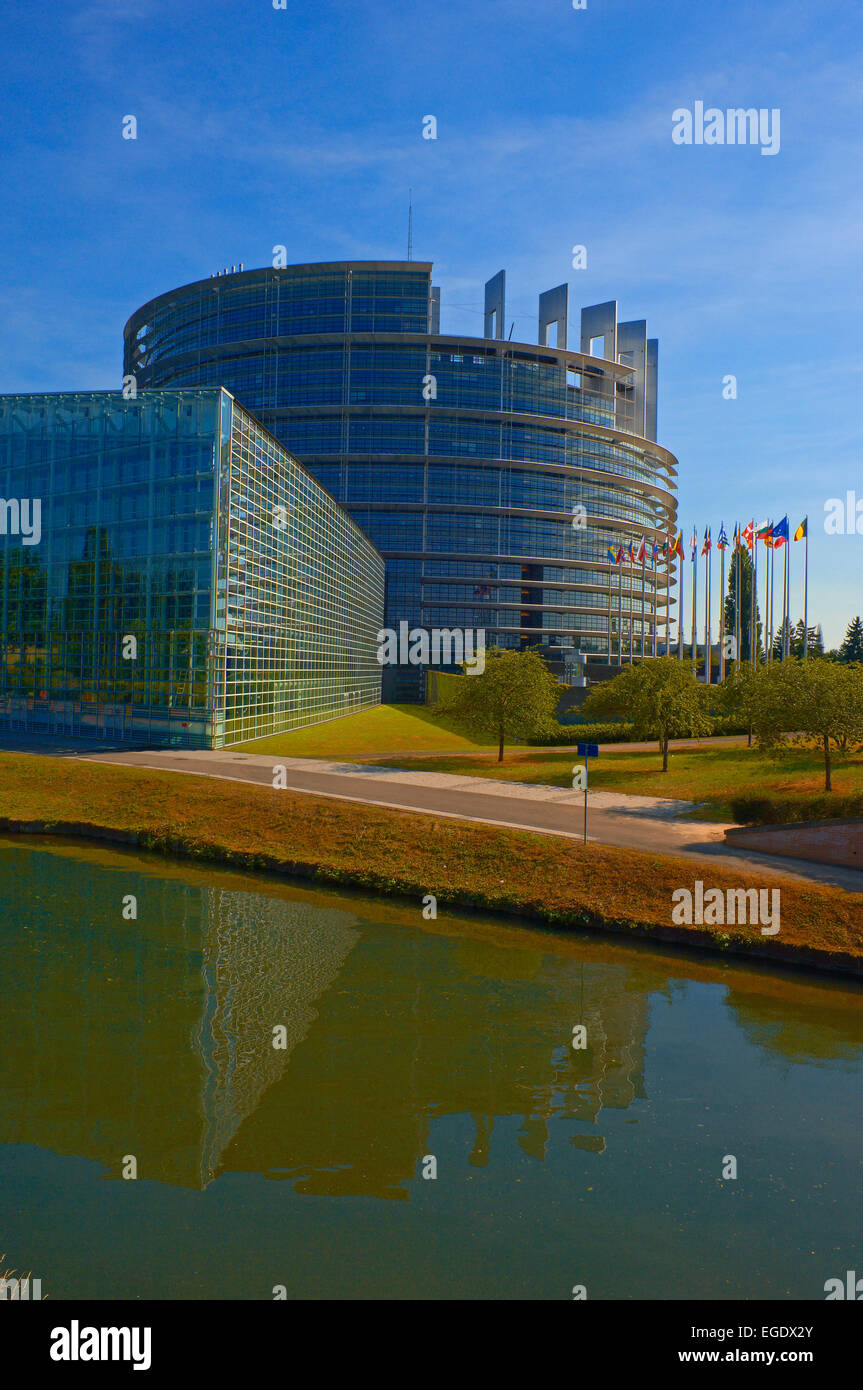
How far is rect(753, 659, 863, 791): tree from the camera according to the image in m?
30.8

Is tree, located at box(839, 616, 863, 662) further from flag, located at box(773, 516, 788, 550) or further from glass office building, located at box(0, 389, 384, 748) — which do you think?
glass office building, located at box(0, 389, 384, 748)

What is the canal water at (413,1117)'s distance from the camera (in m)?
8.98

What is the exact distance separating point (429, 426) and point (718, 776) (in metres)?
82.2

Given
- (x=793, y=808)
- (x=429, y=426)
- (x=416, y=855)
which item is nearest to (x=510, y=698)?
(x=793, y=808)

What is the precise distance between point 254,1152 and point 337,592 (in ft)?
193

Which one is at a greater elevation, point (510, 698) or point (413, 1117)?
point (510, 698)

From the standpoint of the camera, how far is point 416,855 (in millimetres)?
24703

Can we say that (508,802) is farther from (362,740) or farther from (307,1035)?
(362,740)

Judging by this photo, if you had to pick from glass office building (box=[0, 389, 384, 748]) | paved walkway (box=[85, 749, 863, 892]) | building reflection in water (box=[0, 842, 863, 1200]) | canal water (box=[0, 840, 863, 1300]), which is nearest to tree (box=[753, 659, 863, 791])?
paved walkway (box=[85, 749, 863, 892])

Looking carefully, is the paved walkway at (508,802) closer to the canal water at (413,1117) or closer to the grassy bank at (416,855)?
the grassy bank at (416,855)

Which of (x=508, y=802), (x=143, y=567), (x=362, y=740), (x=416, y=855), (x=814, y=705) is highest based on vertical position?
(x=143, y=567)

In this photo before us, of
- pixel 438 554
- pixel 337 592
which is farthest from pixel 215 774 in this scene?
pixel 438 554

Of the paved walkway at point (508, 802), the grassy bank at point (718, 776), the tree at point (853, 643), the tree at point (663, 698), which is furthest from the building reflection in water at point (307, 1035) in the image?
the tree at point (853, 643)

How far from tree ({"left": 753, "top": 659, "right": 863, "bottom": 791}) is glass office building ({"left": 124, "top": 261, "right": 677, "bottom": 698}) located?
229 ft
